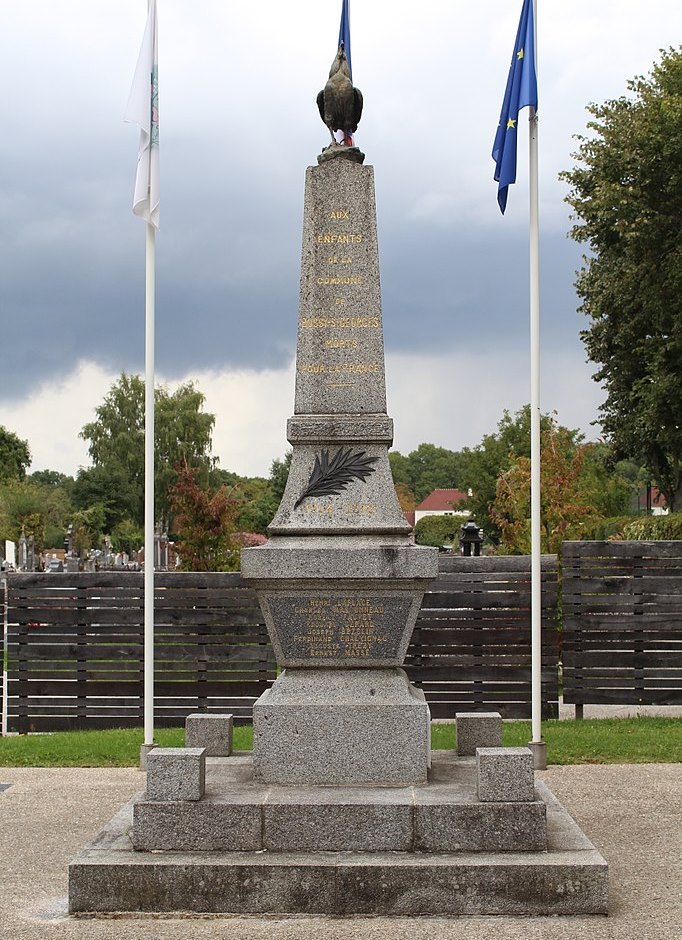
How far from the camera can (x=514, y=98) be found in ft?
35.2

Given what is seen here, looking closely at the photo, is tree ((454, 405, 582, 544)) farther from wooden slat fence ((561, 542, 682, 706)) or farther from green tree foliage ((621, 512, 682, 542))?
wooden slat fence ((561, 542, 682, 706))

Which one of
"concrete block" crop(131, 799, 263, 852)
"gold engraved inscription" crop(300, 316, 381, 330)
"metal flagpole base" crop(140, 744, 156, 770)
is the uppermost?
"gold engraved inscription" crop(300, 316, 381, 330)

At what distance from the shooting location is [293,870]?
6648 millimetres

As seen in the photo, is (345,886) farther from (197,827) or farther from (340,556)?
(340,556)

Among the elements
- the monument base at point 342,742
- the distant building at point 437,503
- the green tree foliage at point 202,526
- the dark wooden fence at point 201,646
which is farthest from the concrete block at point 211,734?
the distant building at point 437,503

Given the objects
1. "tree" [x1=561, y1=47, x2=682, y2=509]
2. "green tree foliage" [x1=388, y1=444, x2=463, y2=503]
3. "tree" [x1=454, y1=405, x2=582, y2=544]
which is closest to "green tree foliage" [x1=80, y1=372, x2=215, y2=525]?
"tree" [x1=454, y1=405, x2=582, y2=544]

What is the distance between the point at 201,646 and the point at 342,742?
5.97 m

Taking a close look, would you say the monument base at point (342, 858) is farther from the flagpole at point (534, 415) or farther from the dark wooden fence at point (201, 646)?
the dark wooden fence at point (201, 646)

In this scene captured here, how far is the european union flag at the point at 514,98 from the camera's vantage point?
10.6 m

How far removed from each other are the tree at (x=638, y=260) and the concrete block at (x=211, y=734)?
1946cm

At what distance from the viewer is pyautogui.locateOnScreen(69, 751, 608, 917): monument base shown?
21.7 ft

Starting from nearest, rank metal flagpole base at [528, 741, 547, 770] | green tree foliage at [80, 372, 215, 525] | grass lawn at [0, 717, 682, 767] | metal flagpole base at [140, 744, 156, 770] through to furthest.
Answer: metal flagpole base at [528, 741, 547, 770]
metal flagpole base at [140, 744, 156, 770]
grass lawn at [0, 717, 682, 767]
green tree foliage at [80, 372, 215, 525]

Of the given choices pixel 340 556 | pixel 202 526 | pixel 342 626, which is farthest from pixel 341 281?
pixel 202 526

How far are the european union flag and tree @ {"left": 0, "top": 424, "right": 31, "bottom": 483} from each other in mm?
72036
